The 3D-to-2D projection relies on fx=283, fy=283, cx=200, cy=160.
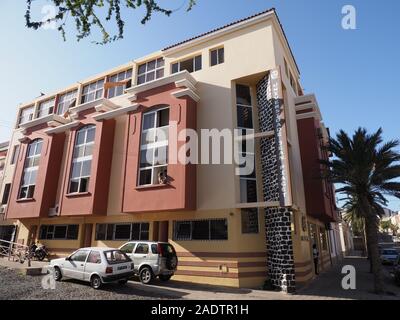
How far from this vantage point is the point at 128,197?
16.9 metres

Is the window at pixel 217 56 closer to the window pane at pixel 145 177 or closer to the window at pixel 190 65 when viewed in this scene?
the window at pixel 190 65

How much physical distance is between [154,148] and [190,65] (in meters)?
6.71

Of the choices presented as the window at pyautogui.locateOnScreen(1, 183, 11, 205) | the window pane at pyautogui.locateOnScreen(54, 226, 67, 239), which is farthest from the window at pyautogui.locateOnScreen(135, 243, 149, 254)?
the window at pyautogui.locateOnScreen(1, 183, 11, 205)

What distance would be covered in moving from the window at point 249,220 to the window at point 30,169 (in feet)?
54.6

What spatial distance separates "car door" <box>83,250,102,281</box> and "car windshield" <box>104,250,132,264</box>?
345 millimetres

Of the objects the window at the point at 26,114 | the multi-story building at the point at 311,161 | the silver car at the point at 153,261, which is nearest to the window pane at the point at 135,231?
the silver car at the point at 153,261

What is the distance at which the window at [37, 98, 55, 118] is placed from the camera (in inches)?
1080

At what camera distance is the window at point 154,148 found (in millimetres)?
16562

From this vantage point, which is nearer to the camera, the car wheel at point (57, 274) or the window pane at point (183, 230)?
the car wheel at point (57, 274)

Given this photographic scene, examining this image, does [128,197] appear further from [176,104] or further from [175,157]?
[176,104]

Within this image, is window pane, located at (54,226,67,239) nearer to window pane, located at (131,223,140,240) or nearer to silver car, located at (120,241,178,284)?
window pane, located at (131,223,140,240)

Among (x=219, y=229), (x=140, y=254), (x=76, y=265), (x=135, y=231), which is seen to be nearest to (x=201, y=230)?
(x=219, y=229)

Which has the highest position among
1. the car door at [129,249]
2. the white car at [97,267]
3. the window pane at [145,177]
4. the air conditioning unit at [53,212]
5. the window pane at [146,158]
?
the window pane at [146,158]
